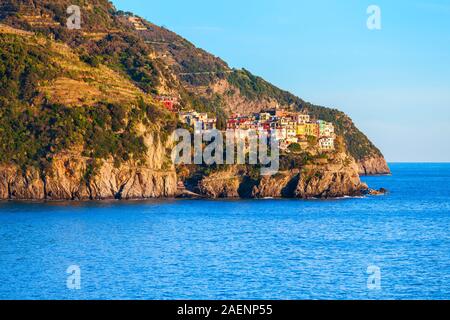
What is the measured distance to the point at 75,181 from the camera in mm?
107625

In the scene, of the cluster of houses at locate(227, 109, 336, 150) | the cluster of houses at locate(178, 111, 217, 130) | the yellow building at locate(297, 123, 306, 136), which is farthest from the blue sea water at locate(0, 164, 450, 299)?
the yellow building at locate(297, 123, 306, 136)

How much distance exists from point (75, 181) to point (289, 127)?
3929 cm

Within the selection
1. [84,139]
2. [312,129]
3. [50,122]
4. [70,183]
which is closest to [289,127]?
[312,129]

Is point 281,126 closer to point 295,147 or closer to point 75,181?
point 295,147

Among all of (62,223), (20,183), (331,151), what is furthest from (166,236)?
(331,151)

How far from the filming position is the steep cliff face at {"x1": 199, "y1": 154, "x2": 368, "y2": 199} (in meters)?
117

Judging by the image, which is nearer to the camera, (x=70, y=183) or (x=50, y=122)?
(x=70, y=183)

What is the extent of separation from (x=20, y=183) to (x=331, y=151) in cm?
4210

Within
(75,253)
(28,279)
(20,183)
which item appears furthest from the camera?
(20,183)

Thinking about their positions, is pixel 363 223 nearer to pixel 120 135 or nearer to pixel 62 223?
pixel 62 223

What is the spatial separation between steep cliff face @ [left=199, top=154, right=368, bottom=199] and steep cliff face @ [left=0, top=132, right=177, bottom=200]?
10.4 metres

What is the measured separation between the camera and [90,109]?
116 meters

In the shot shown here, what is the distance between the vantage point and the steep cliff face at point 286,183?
11662 cm

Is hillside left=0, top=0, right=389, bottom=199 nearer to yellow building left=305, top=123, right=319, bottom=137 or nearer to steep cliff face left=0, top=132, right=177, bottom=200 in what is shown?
steep cliff face left=0, top=132, right=177, bottom=200
